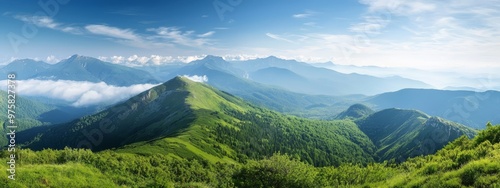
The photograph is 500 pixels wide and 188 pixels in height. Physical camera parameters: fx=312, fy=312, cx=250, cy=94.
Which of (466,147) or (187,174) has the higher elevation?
(466,147)

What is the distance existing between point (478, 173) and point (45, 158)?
12953cm

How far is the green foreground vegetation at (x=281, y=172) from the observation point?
3209 cm

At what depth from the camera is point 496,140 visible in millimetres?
45438

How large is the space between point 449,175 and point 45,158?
4997 inches


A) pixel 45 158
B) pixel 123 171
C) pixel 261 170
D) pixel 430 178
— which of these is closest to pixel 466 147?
pixel 430 178

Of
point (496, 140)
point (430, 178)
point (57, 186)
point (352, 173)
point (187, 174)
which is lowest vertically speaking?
point (187, 174)

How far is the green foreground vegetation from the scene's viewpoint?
105ft

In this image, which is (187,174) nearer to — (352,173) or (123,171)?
(123,171)

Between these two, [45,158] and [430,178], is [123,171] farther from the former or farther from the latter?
[430,178]

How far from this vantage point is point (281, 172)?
82.2m

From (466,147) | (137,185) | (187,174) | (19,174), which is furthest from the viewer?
(187,174)

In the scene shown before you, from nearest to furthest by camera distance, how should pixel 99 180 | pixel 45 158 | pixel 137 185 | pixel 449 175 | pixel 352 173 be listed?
1. pixel 449 175
2. pixel 99 180
3. pixel 137 185
4. pixel 45 158
5. pixel 352 173

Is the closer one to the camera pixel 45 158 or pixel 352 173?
pixel 45 158

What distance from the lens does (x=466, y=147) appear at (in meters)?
48.9
